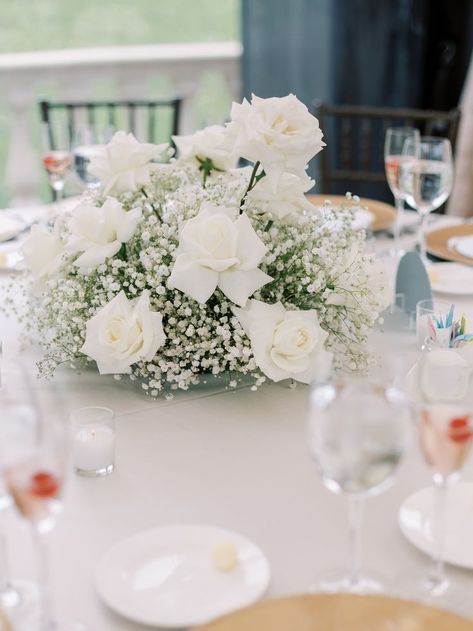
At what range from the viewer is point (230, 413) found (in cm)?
126

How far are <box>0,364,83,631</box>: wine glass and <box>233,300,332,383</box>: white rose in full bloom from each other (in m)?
0.44

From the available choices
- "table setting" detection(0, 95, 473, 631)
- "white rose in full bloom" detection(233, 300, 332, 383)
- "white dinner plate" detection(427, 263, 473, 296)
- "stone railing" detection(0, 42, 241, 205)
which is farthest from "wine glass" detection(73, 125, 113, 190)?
"stone railing" detection(0, 42, 241, 205)

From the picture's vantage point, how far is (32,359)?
142 cm

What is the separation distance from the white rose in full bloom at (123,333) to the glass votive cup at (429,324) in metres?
0.41

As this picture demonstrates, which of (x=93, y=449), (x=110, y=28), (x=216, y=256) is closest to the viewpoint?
(x=93, y=449)

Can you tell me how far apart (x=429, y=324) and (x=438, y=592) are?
574 mm

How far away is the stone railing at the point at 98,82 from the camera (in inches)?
142

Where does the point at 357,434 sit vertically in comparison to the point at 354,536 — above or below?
above

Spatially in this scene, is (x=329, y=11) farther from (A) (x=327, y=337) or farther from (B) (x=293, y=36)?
(A) (x=327, y=337)

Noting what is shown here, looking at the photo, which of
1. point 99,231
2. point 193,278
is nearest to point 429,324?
point 193,278

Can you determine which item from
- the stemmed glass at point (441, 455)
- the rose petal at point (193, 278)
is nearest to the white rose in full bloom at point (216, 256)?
the rose petal at point (193, 278)

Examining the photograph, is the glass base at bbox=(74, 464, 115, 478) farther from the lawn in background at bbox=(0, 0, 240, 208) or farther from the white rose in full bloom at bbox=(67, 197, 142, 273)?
the lawn in background at bbox=(0, 0, 240, 208)

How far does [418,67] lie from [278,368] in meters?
3.07

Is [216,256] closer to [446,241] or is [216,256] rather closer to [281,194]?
[281,194]
